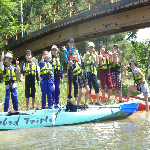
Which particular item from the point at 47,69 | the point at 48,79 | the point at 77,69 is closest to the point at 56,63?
the point at 47,69

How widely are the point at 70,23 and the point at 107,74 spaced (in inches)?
290

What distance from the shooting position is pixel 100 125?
7.09 metres

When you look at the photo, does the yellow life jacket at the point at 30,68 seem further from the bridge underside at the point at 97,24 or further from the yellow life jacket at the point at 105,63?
the bridge underside at the point at 97,24

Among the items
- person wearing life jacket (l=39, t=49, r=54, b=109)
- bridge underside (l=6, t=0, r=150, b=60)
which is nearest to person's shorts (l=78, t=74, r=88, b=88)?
person wearing life jacket (l=39, t=49, r=54, b=109)

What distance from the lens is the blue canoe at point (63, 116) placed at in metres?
6.81

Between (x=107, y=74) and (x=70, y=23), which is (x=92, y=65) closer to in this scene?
(x=107, y=74)

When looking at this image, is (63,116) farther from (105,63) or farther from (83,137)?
(105,63)

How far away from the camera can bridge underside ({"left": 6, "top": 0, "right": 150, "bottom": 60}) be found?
508 inches

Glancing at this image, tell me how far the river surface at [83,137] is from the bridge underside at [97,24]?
23.3ft

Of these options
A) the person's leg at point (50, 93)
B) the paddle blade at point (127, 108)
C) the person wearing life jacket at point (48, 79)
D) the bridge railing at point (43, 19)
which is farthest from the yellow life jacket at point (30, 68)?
the bridge railing at point (43, 19)

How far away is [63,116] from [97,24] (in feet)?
29.2

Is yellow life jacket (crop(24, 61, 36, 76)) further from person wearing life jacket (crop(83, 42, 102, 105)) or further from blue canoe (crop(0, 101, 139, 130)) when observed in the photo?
person wearing life jacket (crop(83, 42, 102, 105))

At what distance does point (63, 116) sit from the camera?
7156 mm

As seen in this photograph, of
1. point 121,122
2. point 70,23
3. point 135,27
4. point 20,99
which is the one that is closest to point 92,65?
point 121,122
